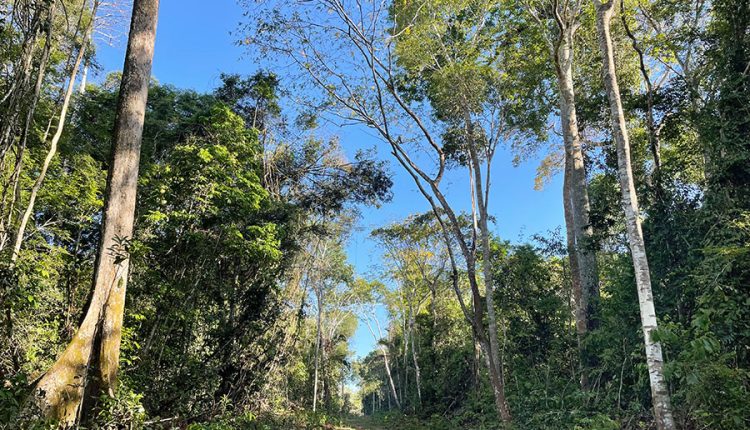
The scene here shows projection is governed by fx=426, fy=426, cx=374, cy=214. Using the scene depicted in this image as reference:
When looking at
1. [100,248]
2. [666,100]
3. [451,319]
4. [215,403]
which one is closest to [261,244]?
[215,403]

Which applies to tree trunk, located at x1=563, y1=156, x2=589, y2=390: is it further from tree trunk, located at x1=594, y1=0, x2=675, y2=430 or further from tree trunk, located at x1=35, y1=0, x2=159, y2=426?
tree trunk, located at x1=35, y1=0, x2=159, y2=426

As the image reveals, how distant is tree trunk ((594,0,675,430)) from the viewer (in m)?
4.62

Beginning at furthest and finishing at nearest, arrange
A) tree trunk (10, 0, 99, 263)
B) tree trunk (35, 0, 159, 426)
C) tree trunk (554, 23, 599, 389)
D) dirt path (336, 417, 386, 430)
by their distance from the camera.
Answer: dirt path (336, 417, 386, 430)
tree trunk (554, 23, 599, 389)
tree trunk (10, 0, 99, 263)
tree trunk (35, 0, 159, 426)

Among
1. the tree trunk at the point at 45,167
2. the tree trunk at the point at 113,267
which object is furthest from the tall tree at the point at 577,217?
the tree trunk at the point at 45,167

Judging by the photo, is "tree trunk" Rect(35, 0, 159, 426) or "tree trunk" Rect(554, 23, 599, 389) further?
"tree trunk" Rect(554, 23, 599, 389)

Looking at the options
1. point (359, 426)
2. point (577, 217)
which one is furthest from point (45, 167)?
point (359, 426)

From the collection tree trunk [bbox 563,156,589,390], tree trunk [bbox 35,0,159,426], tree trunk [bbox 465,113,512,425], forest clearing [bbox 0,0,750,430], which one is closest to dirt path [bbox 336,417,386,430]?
forest clearing [bbox 0,0,750,430]

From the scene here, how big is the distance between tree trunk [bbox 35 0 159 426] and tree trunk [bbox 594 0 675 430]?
5441mm

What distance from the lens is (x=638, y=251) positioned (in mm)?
5059

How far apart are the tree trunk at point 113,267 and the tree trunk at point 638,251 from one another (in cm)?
544

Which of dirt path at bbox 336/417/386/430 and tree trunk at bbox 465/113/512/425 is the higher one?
tree trunk at bbox 465/113/512/425

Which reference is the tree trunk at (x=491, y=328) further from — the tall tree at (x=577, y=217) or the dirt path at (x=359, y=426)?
the dirt path at (x=359, y=426)

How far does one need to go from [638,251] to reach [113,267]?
5.65 metres

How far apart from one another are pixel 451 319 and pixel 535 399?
36.0ft
